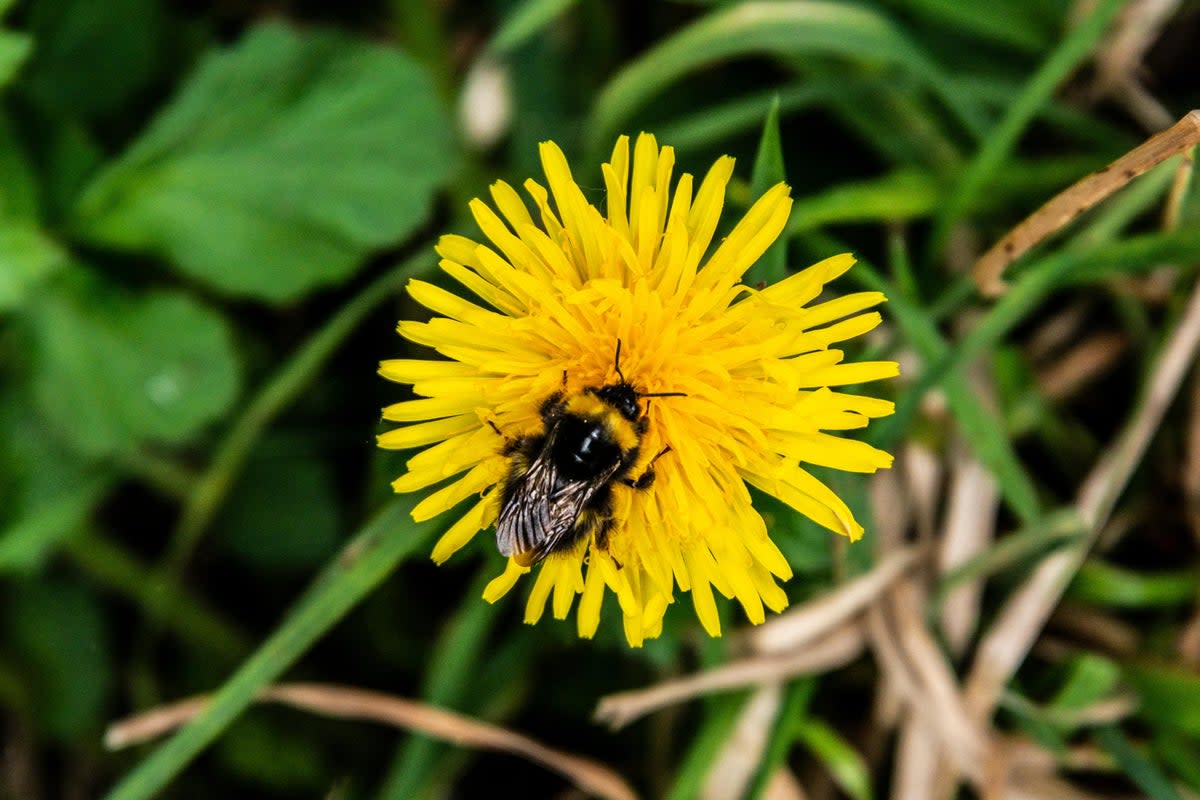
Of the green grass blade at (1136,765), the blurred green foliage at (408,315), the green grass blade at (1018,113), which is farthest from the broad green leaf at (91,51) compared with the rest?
the green grass blade at (1136,765)

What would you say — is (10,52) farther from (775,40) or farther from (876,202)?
(876,202)

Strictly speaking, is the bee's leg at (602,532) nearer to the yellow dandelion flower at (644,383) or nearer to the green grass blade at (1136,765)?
the yellow dandelion flower at (644,383)

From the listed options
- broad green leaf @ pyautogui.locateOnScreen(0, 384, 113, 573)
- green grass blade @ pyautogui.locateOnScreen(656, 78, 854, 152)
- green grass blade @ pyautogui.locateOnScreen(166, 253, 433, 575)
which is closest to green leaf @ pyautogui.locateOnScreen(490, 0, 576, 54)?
green grass blade @ pyautogui.locateOnScreen(656, 78, 854, 152)

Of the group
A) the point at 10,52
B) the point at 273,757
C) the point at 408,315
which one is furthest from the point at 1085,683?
the point at 10,52

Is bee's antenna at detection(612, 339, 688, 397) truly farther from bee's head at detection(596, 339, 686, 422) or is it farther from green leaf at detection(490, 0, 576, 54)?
green leaf at detection(490, 0, 576, 54)

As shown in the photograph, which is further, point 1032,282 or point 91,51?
A: point 91,51
